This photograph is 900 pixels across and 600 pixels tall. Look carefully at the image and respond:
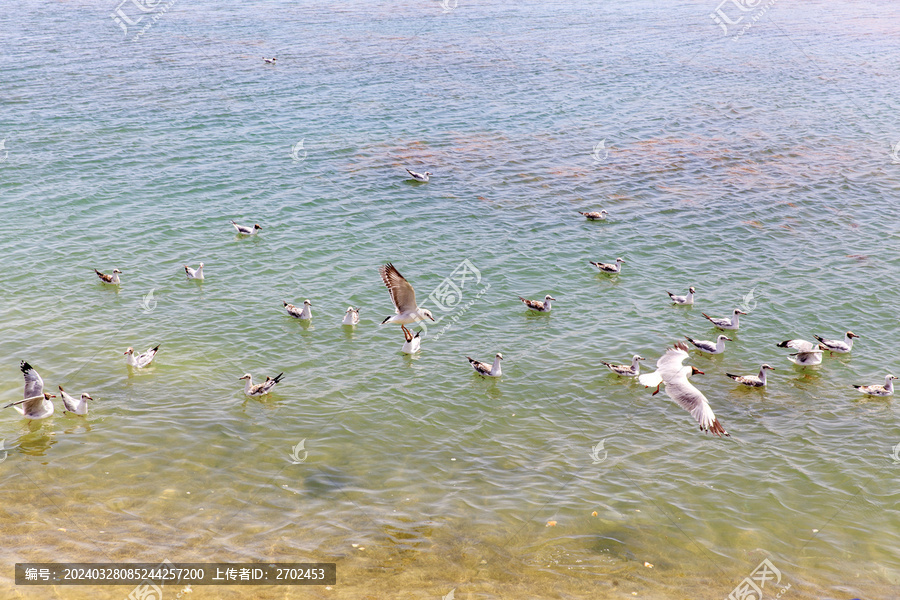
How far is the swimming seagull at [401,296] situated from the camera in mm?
17922

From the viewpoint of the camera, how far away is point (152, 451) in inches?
682

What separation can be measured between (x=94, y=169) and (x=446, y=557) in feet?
94.5

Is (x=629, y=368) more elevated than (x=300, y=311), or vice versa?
(x=300, y=311)

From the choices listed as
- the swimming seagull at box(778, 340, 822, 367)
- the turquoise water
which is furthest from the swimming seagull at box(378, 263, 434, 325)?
the swimming seagull at box(778, 340, 822, 367)

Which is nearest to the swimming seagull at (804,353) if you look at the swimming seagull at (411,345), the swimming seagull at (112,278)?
the swimming seagull at (411,345)

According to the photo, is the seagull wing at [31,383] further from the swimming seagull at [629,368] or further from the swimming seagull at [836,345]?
the swimming seagull at [836,345]

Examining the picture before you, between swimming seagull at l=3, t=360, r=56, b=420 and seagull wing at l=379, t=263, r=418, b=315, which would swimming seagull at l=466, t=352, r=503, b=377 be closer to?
seagull wing at l=379, t=263, r=418, b=315

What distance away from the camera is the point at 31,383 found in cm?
1812

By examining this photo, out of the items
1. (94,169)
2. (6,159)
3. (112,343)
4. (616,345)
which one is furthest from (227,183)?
(616,345)

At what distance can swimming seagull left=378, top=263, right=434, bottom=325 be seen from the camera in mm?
17922

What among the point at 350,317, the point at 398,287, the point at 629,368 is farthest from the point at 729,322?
the point at 350,317

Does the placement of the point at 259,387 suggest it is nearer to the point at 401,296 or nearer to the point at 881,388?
the point at 401,296

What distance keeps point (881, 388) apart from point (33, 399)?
22887 mm

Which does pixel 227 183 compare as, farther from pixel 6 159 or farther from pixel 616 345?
pixel 616 345
